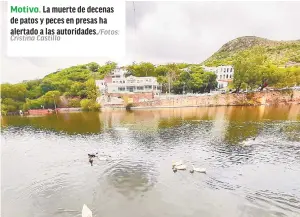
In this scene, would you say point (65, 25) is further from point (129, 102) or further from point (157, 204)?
point (129, 102)

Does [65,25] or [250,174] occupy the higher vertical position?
[65,25]

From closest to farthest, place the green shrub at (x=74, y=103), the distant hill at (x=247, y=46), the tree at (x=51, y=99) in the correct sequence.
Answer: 1. the green shrub at (x=74, y=103)
2. the tree at (x=51, y=99)
3. the distant hill at (x=247, y=46)

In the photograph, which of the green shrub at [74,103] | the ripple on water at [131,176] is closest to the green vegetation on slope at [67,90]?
the green shrub at [74,103]

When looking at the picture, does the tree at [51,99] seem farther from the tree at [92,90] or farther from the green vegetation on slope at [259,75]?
the green vegetation on slope at [259,75]

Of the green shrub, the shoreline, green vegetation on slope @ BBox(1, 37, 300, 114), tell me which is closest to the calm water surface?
the shoreline

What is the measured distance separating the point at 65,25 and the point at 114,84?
51.1 metres

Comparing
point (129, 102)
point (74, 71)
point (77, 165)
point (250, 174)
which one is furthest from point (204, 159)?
point (74, 71)

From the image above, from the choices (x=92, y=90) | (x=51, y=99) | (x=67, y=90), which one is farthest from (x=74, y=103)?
(x=67, y=90)

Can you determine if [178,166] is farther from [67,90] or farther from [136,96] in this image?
[67,90]

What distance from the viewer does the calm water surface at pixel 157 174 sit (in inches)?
527

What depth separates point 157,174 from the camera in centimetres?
1762

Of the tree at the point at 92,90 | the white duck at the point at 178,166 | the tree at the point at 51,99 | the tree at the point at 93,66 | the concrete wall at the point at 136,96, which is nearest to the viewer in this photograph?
the white duck at the point at 178,166

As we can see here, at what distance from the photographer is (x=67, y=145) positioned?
2706 centimetres

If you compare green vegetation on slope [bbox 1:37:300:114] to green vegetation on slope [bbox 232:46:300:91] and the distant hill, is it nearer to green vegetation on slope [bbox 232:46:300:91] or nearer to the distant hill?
green vegetation on slope [bbox 232:46:300:91]
